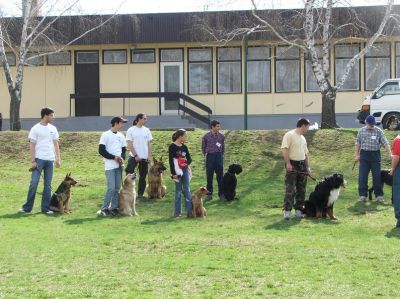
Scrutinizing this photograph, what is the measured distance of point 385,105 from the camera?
24.4m

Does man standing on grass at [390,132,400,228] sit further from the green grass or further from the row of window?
the row of window

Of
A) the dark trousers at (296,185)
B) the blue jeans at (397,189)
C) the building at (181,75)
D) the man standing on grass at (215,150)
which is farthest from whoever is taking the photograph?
the building at (181,75)

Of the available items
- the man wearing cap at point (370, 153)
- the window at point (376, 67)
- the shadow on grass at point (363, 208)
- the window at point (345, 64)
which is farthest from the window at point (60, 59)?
the shadow on grass at point (363, 208)

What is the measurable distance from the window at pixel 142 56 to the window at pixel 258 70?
4161 mm

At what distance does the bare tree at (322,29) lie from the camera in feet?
76.2

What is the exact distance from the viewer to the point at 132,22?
29531 mm

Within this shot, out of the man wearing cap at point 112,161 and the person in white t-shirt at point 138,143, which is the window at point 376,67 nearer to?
the person in white t-shirt at point 138,143

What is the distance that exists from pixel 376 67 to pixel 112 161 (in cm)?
1998

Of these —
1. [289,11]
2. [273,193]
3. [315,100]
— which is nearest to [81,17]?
[289,11]

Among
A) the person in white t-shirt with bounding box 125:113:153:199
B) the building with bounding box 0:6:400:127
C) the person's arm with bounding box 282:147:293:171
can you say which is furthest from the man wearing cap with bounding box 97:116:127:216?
the building with bounding box 0:6:400:127

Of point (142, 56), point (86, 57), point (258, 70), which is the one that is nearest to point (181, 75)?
point (142, 56)

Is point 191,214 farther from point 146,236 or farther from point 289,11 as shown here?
point 289,11

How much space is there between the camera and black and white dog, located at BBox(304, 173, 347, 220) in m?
12.1

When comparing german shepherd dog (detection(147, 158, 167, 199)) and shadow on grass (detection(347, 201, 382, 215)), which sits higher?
german shepherd dog (detection(147, 158, 167, 199))
